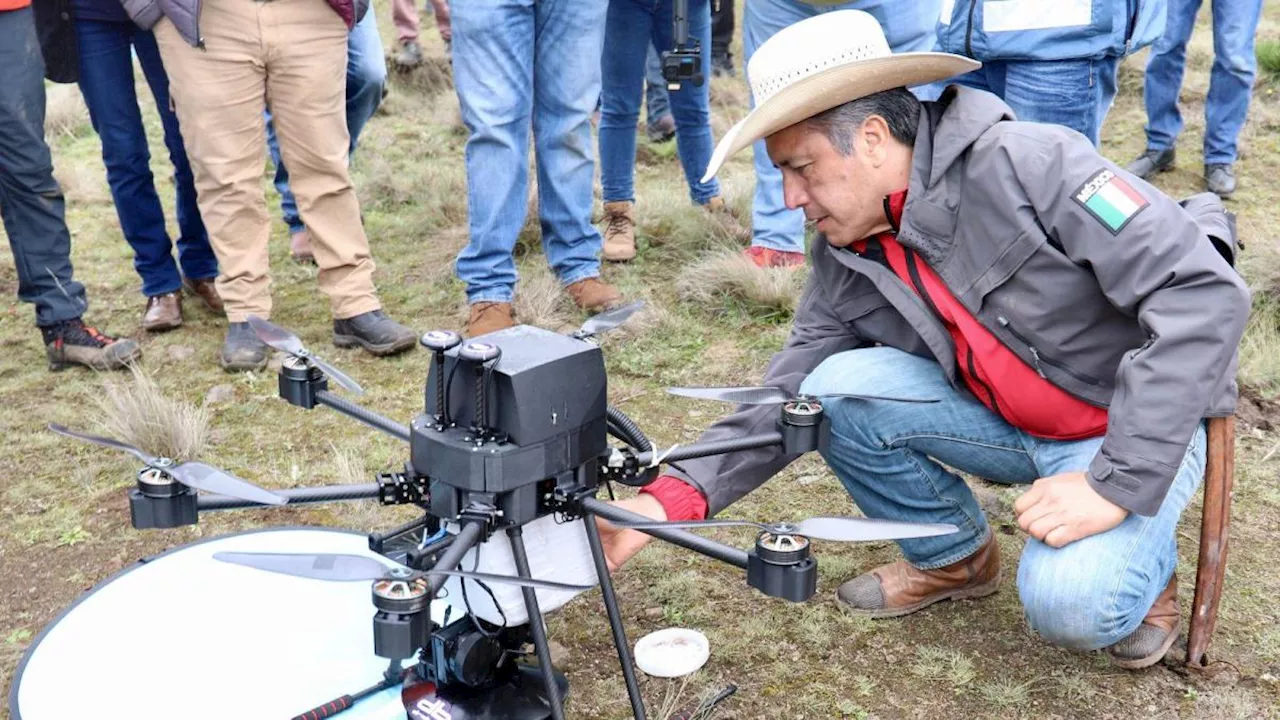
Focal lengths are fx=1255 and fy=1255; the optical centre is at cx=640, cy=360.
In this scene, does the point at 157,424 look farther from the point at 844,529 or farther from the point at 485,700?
the point at 844,529

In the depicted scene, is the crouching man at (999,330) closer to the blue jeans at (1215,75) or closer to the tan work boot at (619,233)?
the tan work boot at (619,233)

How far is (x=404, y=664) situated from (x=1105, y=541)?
134cm

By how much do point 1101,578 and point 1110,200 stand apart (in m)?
0.68

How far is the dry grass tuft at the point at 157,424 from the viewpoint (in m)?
3.61

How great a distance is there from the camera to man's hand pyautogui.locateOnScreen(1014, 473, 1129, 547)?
228cm

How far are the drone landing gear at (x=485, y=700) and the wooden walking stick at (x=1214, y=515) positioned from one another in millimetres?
1271

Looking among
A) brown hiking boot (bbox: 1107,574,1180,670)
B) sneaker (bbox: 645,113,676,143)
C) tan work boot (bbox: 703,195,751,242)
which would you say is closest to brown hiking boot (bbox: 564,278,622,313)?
tan work boot (bbox: 703,195,751,242)

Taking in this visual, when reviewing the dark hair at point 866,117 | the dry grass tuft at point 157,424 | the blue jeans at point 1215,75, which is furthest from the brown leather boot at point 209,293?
the blue jeans at point 1215,75

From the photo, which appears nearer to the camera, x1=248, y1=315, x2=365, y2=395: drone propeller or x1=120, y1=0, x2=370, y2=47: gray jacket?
x1=248, y1=315, x2=365, y2=395: drone propeller

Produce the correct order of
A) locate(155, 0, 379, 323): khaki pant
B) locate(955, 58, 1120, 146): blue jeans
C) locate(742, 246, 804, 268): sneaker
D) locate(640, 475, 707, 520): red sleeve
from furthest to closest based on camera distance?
locate(742, 246, 804, 268): sneaker → locate(155, 0, 379, 323): khaki pant → locate(955, 58, 1120, 146): blue jeans → locate(640, 475, 707, 520): red sleeve

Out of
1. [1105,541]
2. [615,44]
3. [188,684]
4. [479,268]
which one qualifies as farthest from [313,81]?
[1105,541]

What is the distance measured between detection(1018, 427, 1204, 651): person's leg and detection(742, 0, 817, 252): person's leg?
2.29 meters

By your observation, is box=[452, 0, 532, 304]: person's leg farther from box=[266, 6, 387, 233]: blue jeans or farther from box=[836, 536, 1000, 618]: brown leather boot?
box=[836, 536, 1000, 618]: brown leather boot

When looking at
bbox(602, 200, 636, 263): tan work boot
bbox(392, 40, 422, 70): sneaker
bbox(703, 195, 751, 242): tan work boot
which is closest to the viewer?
Answer: bbox(602, 200, 636, 263): tan work boot
